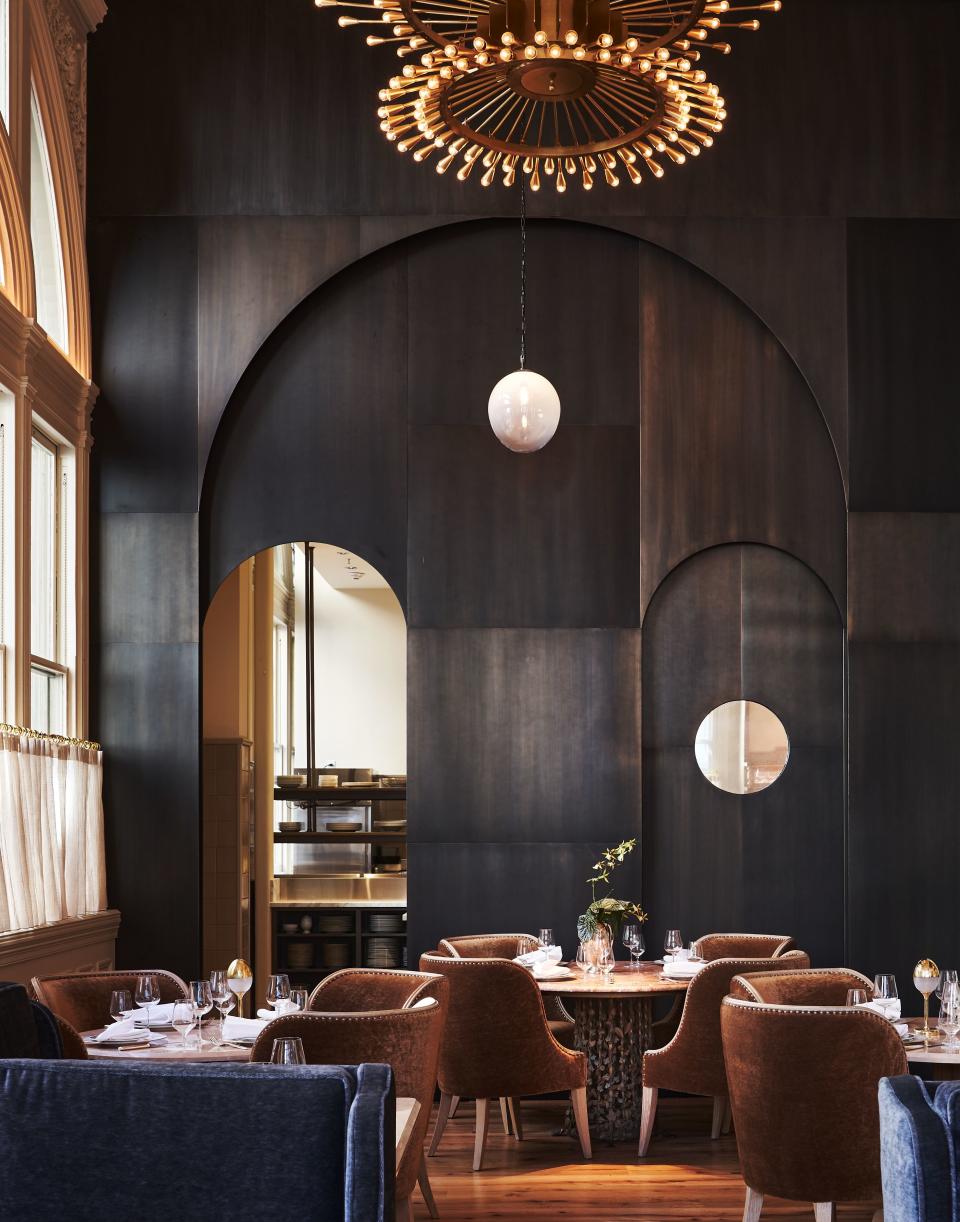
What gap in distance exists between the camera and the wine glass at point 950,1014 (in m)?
4.73

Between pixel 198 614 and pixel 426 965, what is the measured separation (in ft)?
8.03

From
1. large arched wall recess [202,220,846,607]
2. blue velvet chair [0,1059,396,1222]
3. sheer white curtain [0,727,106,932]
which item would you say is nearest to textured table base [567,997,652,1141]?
large arched wall recess [202,220,846,607]

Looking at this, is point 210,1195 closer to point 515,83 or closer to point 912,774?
point 515,83

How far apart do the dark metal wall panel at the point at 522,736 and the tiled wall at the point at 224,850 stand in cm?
230

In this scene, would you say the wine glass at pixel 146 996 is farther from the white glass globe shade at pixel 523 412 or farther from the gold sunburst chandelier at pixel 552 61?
the white glass globe shade at pixel 523 412

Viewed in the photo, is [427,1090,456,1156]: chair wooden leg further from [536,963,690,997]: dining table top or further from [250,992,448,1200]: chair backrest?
[250,992,448,1200]: chair backrest

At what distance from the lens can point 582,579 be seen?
7766 mm

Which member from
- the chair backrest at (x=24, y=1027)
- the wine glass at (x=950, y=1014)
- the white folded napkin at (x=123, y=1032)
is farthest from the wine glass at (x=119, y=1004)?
the wine glass at (x=950, y=1014)

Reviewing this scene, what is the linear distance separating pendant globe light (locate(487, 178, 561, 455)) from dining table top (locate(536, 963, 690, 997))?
243 cm

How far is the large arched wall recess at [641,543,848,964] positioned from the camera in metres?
7.75

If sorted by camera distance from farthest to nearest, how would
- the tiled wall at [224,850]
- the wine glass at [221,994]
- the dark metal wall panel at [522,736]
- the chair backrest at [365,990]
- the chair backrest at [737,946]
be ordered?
the tiled wall at [224,850] → the dark metal wall panel at [522,736] → the chair backrest at [737,946] → the chair backrest at [365,990] → the wine glass at [221,994]

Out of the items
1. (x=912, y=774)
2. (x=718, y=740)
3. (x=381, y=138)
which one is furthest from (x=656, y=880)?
(x=381, y=138)

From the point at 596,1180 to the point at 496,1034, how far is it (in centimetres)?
68

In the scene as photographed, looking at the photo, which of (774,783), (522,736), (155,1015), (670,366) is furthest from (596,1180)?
(670,366)
